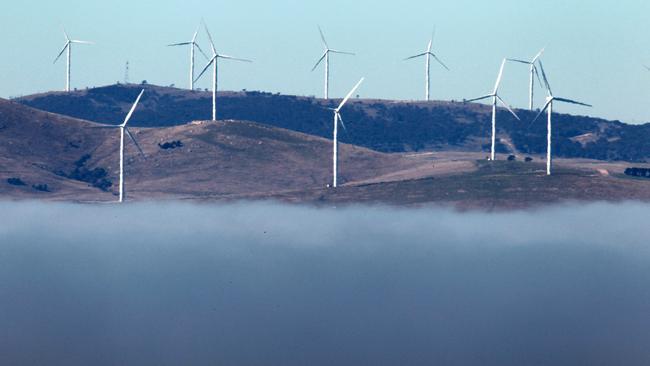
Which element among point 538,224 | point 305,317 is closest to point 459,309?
point 305,317

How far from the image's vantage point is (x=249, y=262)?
131000 millimetres

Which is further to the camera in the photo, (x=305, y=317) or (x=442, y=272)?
(x=442, y=272)

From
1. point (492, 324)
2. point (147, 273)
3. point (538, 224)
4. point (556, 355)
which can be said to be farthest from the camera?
point (538, 224)

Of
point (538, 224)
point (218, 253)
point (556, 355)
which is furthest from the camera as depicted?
point (538, 224)

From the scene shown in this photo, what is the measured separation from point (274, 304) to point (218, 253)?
2726 centimetres

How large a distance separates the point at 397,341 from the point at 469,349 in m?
5.34

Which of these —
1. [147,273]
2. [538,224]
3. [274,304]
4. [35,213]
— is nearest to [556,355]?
[274,304]

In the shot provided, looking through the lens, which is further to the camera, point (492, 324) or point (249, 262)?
point (249, 262)

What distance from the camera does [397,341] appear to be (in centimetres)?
9869

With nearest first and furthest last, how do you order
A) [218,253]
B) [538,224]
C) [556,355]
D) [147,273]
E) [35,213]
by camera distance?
[556,355], [147,273], [218,253], [538,224], [35,213]

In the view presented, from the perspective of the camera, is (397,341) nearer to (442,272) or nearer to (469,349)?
(469,349)

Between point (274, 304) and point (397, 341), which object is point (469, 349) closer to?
point (397, 341)

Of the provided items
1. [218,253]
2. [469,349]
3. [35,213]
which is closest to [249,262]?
[218,253]

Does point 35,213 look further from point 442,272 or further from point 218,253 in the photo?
point 442,272
